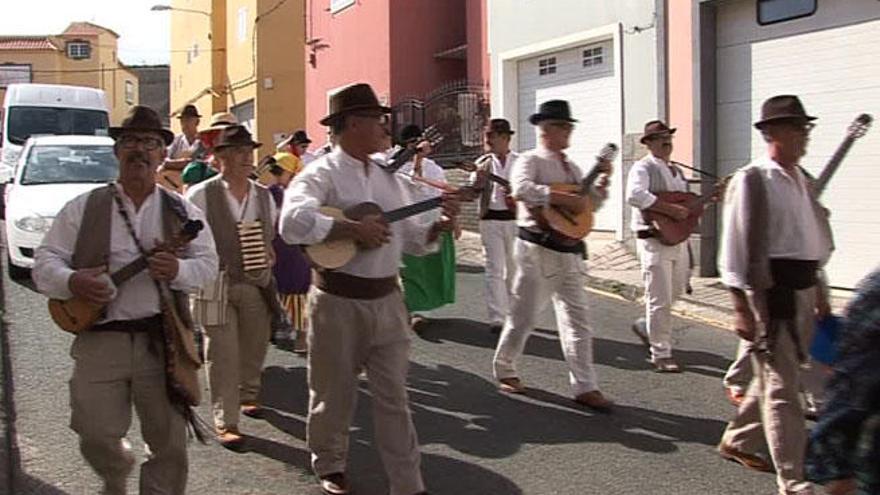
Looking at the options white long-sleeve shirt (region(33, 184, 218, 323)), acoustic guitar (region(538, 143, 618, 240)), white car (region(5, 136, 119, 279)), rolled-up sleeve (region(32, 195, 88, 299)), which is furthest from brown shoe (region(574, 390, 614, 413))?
white car (region(5, 136, 119, 279))

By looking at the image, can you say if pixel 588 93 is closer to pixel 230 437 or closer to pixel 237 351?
pixel 237 351

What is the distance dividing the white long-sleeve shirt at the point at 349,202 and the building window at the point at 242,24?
29.8 metres

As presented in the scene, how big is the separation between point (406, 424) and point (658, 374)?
3.15 m

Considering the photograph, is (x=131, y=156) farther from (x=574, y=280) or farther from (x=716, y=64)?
(x=716, y=64)

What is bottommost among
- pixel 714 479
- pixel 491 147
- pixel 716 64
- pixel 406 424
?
pixel 714 479

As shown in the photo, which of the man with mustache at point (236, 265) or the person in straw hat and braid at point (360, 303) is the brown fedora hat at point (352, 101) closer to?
the person in straw hat and braid at point (360, 303)

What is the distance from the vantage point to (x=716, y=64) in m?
12.2

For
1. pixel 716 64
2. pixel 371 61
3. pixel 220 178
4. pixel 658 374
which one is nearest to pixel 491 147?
pixel 658 374

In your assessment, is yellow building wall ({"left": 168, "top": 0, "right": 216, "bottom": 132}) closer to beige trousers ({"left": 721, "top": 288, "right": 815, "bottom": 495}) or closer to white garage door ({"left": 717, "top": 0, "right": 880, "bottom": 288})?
white garage door ({"left": 717, "top": 0, "right": 880, "bottom": 288})

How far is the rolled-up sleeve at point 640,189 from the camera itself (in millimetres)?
7344

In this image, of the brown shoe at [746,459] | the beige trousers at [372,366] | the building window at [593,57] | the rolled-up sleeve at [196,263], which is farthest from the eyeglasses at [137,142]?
the building window at [593,57]

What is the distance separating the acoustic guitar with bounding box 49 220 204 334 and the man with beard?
95.3 inches

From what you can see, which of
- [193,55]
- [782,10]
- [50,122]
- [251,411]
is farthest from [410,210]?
[193,55]

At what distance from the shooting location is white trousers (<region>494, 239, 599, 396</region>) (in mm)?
6500
